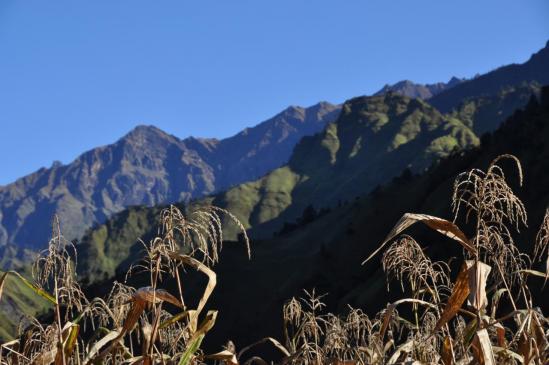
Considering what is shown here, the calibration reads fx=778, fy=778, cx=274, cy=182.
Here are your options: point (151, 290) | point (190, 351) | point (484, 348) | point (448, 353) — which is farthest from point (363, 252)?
point (484, 348)

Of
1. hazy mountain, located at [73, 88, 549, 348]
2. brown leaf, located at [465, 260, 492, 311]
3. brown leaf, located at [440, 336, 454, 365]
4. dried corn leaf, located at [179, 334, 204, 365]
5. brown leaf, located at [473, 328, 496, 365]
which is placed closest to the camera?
brown leaf, located at [473, 328, 496, 365]

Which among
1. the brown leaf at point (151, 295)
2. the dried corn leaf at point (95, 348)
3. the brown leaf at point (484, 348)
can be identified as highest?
the brown leaf at point (151, 295)

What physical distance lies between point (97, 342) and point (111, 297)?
1.40 m

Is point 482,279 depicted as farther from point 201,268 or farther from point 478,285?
point 201,268

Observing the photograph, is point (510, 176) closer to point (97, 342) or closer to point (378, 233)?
point (378, 233)

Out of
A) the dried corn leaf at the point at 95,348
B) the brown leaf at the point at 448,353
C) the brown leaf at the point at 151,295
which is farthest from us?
the brown leaf at the point at 448,353

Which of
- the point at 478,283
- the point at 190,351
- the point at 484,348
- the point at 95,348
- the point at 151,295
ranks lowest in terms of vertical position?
the point at 484,348

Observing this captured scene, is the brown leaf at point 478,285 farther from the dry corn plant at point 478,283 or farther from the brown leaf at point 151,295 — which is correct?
the brown leaf at point 151,295

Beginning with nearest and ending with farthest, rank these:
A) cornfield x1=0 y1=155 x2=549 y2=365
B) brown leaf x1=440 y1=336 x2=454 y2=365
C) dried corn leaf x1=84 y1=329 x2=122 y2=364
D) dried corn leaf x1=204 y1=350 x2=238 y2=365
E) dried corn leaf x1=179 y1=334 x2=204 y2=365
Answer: cornfield x1=0 y1=155 x2=549 y2=365, dried corn leaf x1=179 y1=334 x2=204 y2=365, dried corn leaf x1=84 y1=329 x2=122 y2=364, brown leaf x1=440 y1=336 x2=454 y2=365, dried corn leaf x1=204 y1=350 x2=238 y2=365

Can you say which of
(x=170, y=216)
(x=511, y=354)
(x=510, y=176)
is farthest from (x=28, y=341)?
(x=510, y=176)

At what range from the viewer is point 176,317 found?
16.3 ft

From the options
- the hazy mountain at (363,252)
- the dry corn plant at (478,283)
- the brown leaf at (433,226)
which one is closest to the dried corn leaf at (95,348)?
the dry corn plant at (478,283)

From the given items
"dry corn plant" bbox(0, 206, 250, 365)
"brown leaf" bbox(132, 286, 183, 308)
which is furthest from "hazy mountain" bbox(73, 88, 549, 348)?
"brown leaf" bbox(132, 286, 183, 308)

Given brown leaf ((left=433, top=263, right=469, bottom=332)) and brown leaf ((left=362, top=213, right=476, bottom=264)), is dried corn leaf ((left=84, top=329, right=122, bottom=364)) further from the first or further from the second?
brown leaf ((left=433, top=263, right=469, bottom=332))
